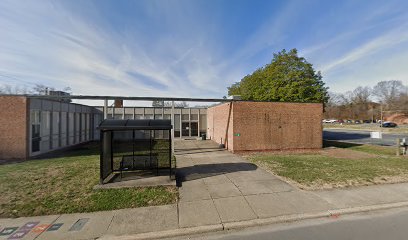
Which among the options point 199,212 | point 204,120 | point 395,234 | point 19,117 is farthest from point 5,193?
point 204,120

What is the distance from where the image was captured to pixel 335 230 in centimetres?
428

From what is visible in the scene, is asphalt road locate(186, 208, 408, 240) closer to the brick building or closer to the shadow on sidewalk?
the shadow on sidewalk

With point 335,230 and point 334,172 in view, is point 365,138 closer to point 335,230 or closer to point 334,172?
point 334,172

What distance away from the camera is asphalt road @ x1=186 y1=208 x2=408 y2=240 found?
4023mm

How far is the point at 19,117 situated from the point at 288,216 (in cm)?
1441

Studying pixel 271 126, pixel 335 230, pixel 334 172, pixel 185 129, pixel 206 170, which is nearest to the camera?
pixel 335 230

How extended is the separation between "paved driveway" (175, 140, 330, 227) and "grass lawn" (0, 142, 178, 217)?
0.83m

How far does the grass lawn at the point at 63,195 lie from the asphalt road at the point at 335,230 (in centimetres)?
244

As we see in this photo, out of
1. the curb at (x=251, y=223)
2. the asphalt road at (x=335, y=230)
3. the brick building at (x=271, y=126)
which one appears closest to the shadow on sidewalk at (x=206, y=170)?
the curb at (x=251, y=223)

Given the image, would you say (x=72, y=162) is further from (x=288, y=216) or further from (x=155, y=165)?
(x=288, y=216)

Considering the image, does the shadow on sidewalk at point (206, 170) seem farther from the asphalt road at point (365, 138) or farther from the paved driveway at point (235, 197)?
the asphalt road at point (365, 138)

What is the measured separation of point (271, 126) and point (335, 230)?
10.3m

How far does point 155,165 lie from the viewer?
7.78 m

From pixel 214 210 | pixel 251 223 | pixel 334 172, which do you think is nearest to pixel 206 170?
pixel 214 210
